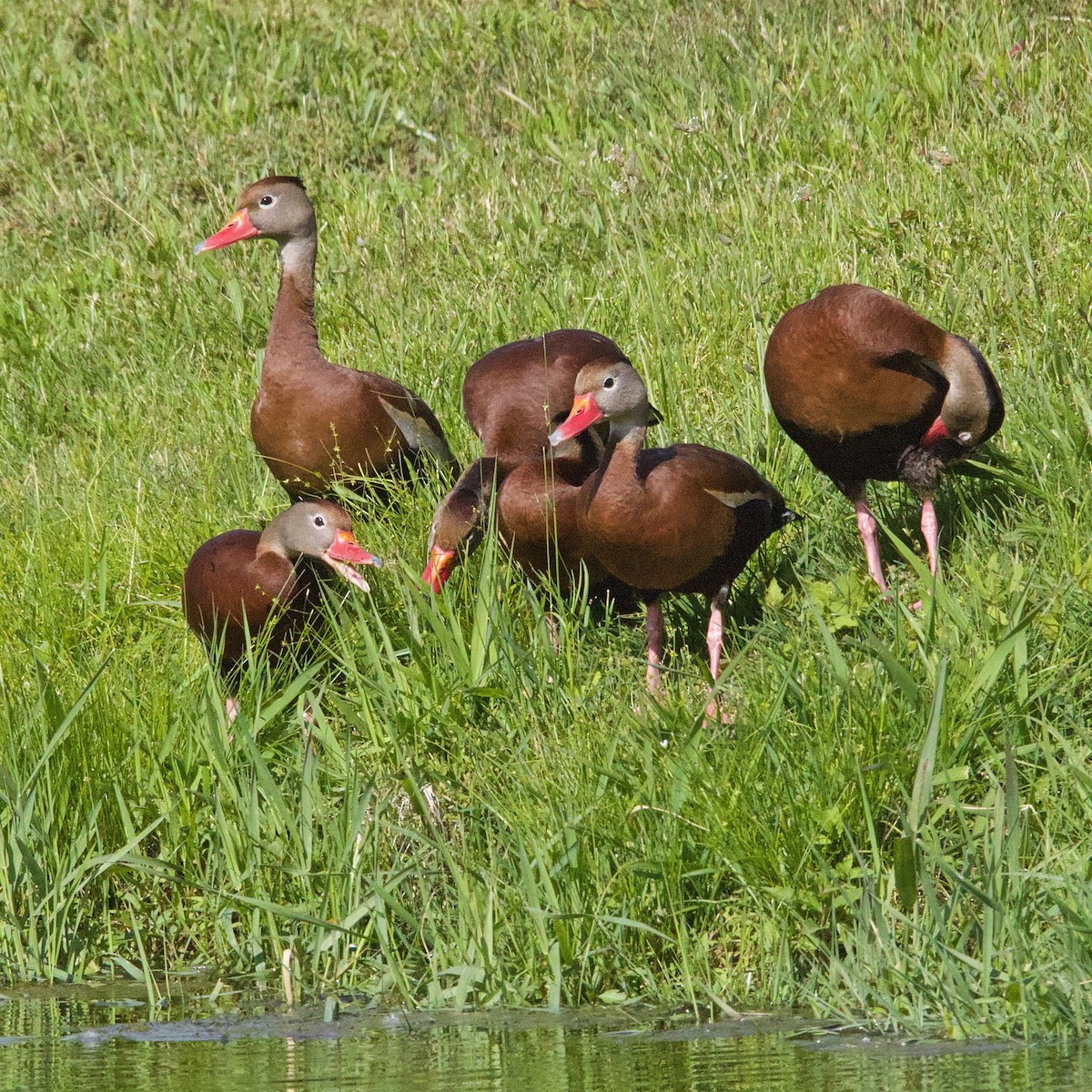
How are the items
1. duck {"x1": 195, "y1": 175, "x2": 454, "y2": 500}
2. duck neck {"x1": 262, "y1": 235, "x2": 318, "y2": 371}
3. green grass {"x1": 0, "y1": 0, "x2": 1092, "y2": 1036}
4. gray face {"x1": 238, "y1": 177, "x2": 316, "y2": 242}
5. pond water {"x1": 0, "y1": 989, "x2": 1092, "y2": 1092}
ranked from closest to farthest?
pond water {"x1": 0, "y1": 989, "x2": 1092, "y2": 1092} → green grass {"x1": 0, "y1": 0, "x2": 1092, "y2": 1036} → duck {"x1": 195, "y1": 175, "x2": 454, "y2": 500} → duck neck {"x1": 262, "y1": 235, "x2": 318, "y2": 371} → gray face {"x1": 238, "y1": 177, "x2": 316, "y2": 242}

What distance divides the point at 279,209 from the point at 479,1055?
4.47m

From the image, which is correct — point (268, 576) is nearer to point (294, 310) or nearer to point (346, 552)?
point (346, 552)

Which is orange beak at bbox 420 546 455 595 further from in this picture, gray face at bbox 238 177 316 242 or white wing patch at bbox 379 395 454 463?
gray face at bbox 238 177 316 242

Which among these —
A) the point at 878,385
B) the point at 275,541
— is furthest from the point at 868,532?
the point at 275,541

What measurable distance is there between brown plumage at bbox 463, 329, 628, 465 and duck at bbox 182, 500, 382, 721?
81 cm

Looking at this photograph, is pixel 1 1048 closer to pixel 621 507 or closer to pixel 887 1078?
pixel 887 1078

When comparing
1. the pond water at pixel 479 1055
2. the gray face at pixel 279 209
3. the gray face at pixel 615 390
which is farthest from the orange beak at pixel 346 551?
the gray face at pixel 279 209

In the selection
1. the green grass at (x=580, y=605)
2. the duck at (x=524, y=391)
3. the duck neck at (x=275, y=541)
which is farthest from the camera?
the duck at (x=524, y=391)

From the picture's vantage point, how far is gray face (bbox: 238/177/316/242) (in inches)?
260

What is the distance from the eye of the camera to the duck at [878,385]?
4703mm

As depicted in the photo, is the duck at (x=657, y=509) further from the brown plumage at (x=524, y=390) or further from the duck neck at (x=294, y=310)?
the duck neck at (x=294, y=310)

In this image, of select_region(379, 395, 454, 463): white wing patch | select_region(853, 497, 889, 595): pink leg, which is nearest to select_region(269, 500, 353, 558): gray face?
select_region(379, 395, 454, 463): white wing patch

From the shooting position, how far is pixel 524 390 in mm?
5578

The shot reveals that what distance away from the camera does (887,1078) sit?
8.48ft
